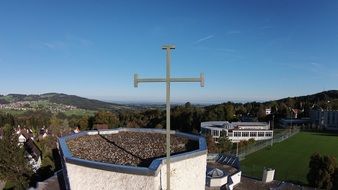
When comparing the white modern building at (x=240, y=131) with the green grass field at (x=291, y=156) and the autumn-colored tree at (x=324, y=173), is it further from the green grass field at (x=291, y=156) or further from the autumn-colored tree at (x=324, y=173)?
the autumn-colored tree at (x=324, y=173)

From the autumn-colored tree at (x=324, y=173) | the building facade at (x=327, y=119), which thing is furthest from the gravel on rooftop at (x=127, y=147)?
the building facade at (x=327, y=119)

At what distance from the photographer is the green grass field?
42.6 metres

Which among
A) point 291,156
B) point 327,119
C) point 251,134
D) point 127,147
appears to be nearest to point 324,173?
point 291,156

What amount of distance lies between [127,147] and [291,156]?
47.1 m

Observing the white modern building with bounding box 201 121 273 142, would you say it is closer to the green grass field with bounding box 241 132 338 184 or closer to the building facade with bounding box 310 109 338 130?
the green grass field with bounding box 241 132 338 184

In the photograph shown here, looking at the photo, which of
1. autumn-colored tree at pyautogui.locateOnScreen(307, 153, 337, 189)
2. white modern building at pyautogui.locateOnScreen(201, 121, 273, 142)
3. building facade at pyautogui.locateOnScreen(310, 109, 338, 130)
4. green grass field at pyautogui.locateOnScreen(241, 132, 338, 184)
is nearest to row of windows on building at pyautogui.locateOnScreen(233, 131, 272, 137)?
white modern building at pyautogui.locateOnScreen(201, 121, 273, 142)

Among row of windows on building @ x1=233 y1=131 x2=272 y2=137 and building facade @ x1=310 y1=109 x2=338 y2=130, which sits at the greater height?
building facade @ x1=310 y1=109 x2=338 y2=130

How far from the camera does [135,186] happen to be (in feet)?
34.9

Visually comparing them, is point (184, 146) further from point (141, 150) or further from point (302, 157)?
point (302, 157)

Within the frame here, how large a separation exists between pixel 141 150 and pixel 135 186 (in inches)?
134

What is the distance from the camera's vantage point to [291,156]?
5594 cm

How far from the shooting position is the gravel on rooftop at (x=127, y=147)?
1271 centimetres

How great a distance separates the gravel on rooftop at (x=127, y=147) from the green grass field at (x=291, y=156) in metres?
22.1

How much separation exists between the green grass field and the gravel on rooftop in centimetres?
2210
